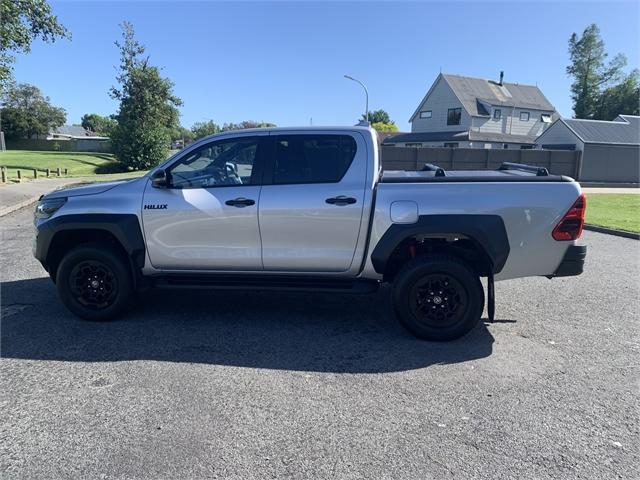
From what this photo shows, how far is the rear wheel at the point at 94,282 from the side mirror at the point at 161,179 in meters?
0.85

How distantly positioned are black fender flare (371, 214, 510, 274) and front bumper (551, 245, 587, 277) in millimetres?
529

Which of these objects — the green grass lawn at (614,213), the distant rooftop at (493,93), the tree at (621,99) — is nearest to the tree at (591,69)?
the tree at (621,99)

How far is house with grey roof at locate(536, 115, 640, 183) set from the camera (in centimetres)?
2992

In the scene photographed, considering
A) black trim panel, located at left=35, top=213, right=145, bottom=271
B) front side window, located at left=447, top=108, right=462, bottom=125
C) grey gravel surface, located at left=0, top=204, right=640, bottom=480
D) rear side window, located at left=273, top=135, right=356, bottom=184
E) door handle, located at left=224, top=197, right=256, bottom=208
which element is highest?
front side window, located at left=447, top=108, right=462, bottom=125

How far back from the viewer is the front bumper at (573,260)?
13.3 ft

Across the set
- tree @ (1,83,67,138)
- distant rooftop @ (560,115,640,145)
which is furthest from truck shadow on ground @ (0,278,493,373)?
tree @ (1,83,67,138)

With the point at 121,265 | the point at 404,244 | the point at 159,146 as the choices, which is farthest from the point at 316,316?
the point at 159,146

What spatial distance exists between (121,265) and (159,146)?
33629 millimetres

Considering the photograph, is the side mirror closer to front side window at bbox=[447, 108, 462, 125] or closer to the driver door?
the driver door

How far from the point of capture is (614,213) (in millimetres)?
13883

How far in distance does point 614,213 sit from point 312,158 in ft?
43.1

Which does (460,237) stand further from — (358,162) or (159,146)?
(159,146)

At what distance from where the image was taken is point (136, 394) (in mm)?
3289

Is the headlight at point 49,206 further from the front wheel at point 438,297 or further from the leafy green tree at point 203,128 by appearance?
the leafy green tree at point 203,128
